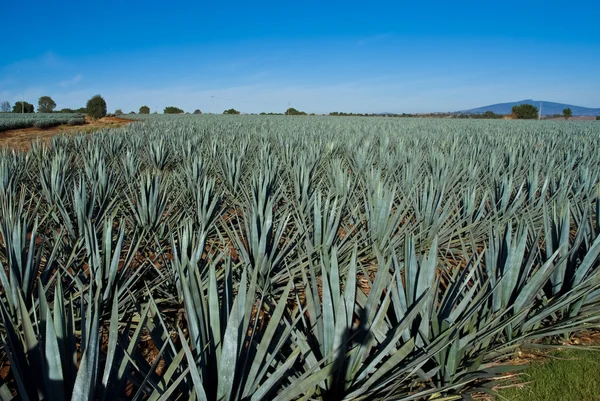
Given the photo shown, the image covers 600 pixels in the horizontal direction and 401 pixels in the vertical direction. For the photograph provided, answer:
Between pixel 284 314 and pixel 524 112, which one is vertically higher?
pixel 524 112

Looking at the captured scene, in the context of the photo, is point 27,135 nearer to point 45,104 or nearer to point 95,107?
point 95,107

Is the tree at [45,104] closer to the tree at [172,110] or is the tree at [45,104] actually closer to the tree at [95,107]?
the tree at [172,110]

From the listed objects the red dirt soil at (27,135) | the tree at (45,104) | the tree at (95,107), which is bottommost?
the red dirt soil at (27,135)

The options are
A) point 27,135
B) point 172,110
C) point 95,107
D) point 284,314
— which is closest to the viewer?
point 284,314

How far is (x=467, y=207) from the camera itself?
297 cm

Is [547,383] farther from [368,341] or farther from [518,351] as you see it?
[368,341]

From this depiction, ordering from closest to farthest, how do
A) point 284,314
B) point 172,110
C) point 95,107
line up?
point 284,314, point 95,107, point 172,110

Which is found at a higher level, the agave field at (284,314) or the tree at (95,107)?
the tree at (95,107)

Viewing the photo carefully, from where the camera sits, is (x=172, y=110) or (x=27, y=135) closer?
(x=27, y=135)

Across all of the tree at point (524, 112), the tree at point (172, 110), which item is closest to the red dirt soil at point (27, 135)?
the tree at point (172, 110)

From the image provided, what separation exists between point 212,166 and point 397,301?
362 cm

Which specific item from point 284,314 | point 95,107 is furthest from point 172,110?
point 284,314

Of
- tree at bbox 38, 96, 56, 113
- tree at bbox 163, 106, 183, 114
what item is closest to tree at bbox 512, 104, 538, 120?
tree at bbox 163, 106, 183, 114

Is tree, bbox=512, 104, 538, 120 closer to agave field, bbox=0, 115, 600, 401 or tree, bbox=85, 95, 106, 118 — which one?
tree, bbox=85, 95, 106, 118
